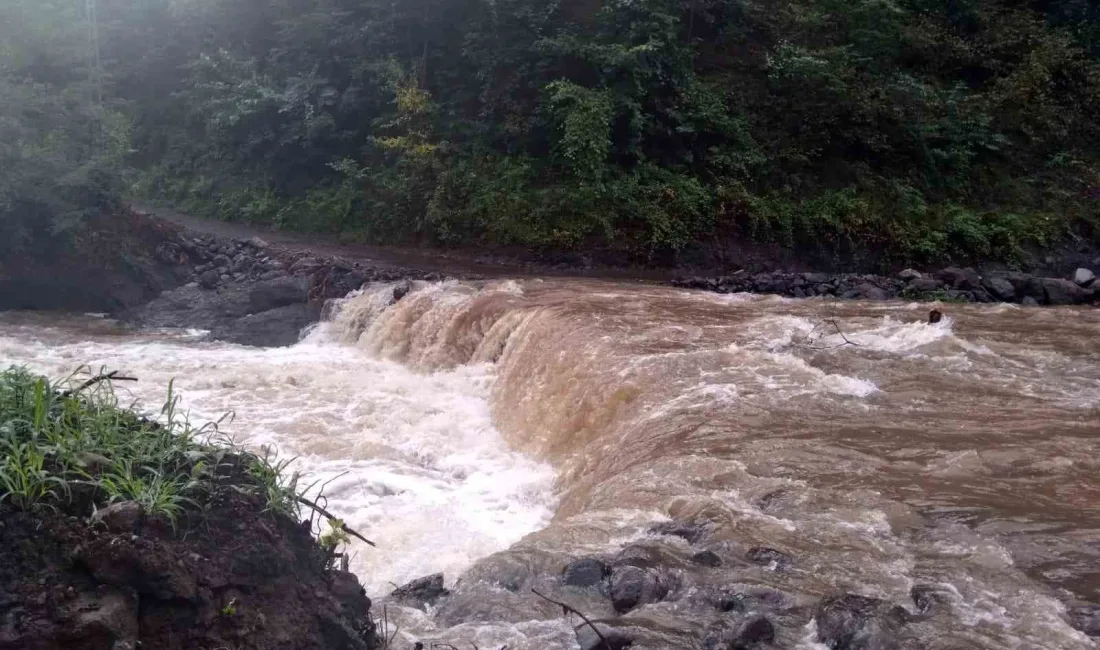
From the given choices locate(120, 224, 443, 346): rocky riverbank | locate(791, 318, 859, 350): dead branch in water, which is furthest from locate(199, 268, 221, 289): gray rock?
locate(791, 318, 859, 350): dead branch in water

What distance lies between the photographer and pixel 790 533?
16.7ft

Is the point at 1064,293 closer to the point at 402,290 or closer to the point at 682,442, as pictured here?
the point at 682,442

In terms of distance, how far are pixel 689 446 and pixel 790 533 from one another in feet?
4.89

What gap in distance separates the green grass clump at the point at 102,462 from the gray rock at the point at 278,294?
10565 mm

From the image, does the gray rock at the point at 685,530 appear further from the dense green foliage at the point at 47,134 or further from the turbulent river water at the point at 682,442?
the dense green foliage at the point at 47,134

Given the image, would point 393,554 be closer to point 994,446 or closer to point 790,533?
point 790,533

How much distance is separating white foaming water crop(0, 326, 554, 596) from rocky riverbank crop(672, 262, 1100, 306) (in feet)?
19.0

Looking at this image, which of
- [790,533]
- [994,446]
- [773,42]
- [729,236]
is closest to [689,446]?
[790,533]

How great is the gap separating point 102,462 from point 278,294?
37.5 feet

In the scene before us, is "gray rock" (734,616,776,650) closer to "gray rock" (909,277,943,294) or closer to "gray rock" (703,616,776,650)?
"gray rock" (703,616,776,650)

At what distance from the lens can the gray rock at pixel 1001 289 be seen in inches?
517

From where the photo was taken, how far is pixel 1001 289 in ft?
43.3

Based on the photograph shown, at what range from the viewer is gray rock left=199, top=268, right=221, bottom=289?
50.9 ft

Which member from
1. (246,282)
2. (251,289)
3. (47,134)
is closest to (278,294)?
(251,289)
